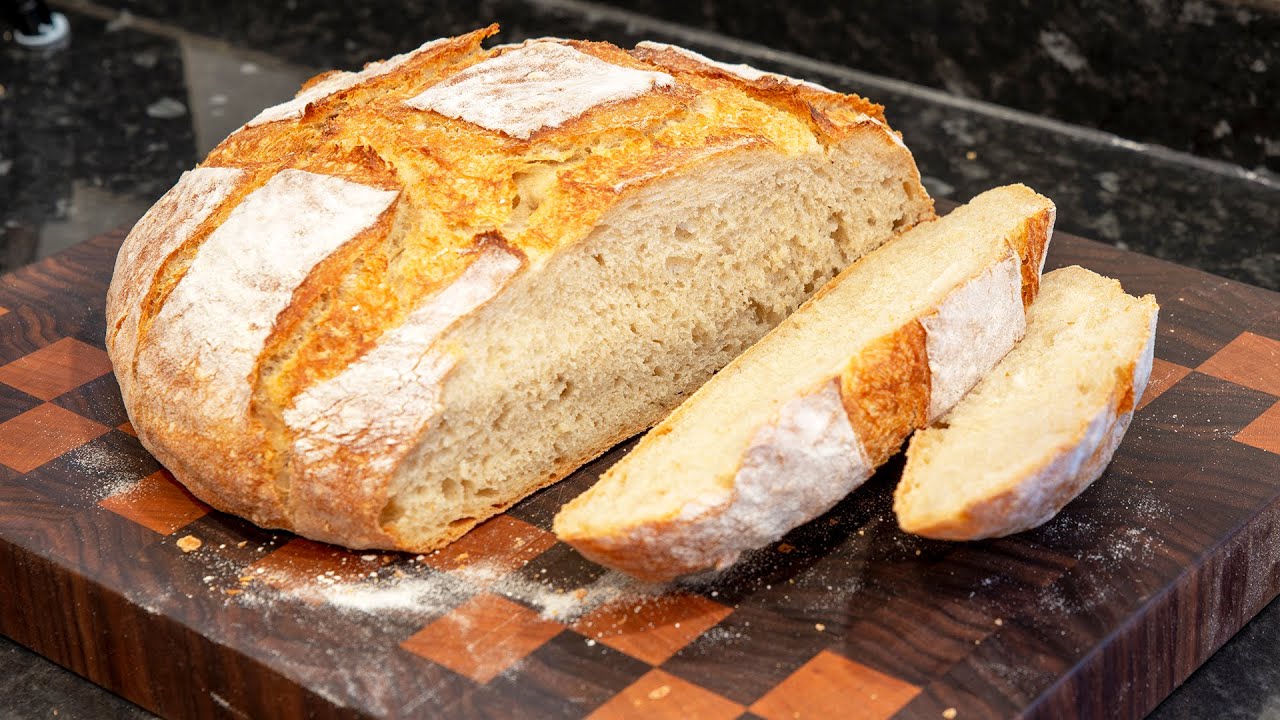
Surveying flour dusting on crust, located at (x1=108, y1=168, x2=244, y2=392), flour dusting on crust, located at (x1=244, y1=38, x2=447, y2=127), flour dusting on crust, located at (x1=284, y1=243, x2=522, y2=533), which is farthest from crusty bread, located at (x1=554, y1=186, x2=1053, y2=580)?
flour dusting on crust, located at (x1=244, y1=38, x2=447, y2=127)

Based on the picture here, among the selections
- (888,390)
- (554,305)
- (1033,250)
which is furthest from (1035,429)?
(554,305)

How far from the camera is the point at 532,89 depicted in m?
3.08

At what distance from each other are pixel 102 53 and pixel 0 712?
355 centimetres

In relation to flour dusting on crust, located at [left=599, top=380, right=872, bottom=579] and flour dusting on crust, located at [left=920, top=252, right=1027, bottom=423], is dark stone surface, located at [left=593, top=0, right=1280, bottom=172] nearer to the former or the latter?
flour dusting on crust, located at [left=920, top=252, right=1027, bottom=423]

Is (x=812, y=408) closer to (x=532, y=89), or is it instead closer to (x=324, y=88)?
(x=532, y=89)

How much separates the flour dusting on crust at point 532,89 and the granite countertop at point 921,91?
5.10 feet

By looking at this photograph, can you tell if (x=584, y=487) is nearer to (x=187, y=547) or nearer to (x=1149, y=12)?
(x=187, y=547)

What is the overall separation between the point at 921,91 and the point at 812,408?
270 cm

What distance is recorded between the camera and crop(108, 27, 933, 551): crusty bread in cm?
263

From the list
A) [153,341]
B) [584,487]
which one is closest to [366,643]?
[584,487]

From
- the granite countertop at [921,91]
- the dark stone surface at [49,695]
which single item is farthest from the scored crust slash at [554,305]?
the granite countertop at [921,91]

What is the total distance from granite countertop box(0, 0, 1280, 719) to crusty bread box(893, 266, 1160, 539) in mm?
1332

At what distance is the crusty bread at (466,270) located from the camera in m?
2.63

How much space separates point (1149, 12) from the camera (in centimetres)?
429
